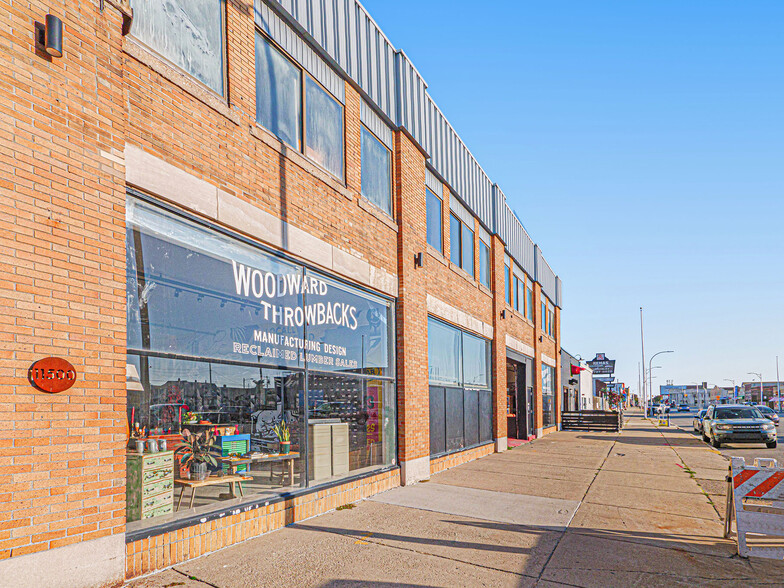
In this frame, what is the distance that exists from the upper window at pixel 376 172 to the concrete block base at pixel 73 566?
764 centimetres

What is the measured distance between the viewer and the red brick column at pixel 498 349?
1972 cm

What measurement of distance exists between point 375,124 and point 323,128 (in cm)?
213

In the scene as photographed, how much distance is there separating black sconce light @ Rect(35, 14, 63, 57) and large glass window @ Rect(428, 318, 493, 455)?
33.4ft

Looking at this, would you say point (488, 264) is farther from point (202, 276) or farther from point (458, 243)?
point (202, 276)

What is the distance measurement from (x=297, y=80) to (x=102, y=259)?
4.99 metres

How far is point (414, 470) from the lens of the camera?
1262 centimetres

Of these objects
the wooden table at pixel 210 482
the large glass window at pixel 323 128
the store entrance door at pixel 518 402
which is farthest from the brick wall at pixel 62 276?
the store entrance door at pixel 518 402

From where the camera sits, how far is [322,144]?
34.1ft

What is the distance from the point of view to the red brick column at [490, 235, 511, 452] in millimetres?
19719

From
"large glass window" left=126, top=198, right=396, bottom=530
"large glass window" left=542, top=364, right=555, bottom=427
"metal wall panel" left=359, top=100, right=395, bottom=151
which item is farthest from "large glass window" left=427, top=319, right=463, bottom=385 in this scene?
"large glass window" left=542, top=364, right=555, bottom=427

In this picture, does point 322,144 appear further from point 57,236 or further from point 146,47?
point 57,236

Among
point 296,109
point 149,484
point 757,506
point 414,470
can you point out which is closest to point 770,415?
point 414,470

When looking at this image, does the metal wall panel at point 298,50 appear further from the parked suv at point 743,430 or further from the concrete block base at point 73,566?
the parked suv at point 743,430

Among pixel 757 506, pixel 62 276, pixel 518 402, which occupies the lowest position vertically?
pixel 518 402
